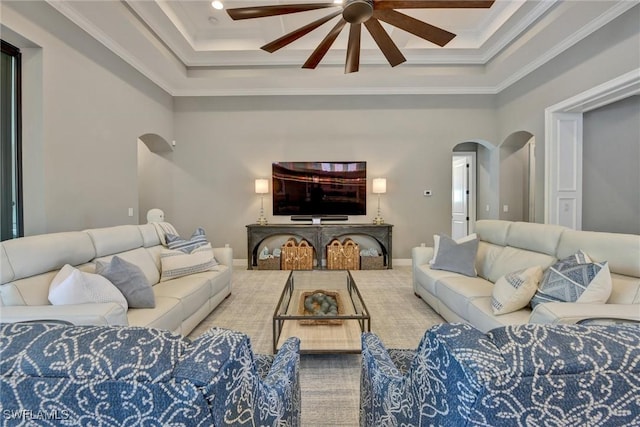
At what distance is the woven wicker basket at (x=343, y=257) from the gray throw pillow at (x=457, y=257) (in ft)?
5.97

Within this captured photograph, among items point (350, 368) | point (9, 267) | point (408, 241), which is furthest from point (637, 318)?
point (408, 241)

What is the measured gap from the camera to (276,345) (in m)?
1.99

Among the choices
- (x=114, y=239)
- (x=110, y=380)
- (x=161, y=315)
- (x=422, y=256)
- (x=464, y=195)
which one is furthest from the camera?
(x=464, y=195)

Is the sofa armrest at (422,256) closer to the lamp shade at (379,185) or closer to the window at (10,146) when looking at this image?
the lamp shade at (379,185)

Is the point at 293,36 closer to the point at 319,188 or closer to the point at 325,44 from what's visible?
the point at 325,44

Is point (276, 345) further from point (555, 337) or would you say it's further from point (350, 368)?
point (555, 337)

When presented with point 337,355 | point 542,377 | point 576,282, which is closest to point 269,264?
point 337,355

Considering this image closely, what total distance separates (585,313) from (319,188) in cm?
393

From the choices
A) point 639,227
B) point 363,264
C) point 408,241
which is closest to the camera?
point 639,227

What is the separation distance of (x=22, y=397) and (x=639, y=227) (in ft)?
16.0

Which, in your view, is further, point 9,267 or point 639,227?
point 639,227

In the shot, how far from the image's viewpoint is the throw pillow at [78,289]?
5.38ft

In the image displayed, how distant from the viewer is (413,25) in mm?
2275

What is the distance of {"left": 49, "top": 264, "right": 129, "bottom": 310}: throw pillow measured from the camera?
164 cm
